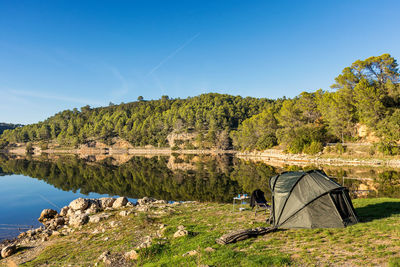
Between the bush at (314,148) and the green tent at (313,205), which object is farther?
the bush at (314,148)

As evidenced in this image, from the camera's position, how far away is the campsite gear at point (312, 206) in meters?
9.19

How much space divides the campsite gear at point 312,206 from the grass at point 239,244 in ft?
1.34

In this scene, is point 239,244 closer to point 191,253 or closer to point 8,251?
point 191,253

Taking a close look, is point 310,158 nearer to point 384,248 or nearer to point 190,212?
point 190,212

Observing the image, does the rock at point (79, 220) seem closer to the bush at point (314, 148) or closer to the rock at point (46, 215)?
the rock at point (46, 215)

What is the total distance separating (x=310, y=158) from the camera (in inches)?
1954

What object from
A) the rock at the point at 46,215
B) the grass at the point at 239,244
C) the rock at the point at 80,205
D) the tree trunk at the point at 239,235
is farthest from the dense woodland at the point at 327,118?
the rock at the point at 46,215

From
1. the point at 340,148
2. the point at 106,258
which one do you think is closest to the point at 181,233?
the point at 106,258

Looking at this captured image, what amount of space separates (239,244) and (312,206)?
360cm

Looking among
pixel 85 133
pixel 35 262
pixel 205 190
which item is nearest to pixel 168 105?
pixel 85 133

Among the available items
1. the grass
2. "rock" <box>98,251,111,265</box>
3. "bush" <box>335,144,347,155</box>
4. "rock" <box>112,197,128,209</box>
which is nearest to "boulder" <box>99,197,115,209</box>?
"rock" <box>112,197,128,209</box>

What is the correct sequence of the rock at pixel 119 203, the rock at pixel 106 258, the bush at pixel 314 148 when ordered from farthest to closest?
the bush at pixel 314 148
the rock at pixel 119 203
the rock at pixel 106 258

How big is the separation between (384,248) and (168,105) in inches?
7550

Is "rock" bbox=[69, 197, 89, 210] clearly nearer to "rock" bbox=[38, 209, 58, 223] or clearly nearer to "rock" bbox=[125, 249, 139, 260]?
"rock" bbox=[38, 209, 58, 223]
